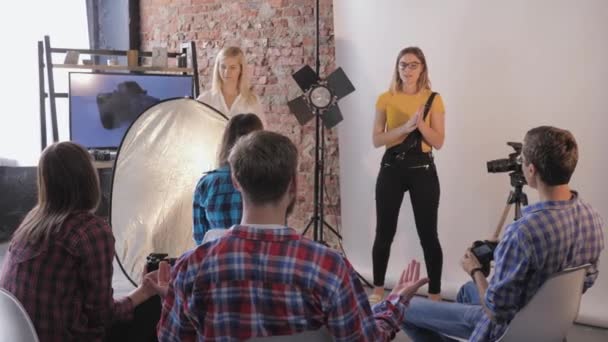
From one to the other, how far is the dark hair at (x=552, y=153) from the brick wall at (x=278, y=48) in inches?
101

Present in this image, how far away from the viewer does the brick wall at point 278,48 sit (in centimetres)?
434

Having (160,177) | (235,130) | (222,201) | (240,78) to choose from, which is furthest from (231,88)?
(222,201)

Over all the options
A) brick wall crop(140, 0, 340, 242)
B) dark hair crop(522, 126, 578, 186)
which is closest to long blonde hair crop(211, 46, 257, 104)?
brick wall crop(140, 0, 340, 242)

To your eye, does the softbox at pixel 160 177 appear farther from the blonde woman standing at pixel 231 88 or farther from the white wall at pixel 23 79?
the white wall at pixel 23 79

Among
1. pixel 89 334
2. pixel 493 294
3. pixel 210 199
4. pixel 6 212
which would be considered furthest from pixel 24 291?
pixel 6 212

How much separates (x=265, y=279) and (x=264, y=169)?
0.72ft

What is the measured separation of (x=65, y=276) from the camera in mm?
1598

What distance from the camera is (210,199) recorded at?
2176 millimetres

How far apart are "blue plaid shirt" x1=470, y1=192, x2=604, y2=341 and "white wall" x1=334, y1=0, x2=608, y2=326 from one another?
1.63 metres

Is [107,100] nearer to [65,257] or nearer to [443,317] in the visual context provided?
[65,257]

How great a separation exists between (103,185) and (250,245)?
404cm

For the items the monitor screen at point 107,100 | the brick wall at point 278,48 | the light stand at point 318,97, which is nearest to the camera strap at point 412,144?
the light stand at point 318,97

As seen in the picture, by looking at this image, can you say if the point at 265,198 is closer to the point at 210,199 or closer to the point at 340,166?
the point at 210,199

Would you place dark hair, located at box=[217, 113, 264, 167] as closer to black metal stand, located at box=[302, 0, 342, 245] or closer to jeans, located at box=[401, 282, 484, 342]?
jeans, located at box=[401, 282, 484, 342]
